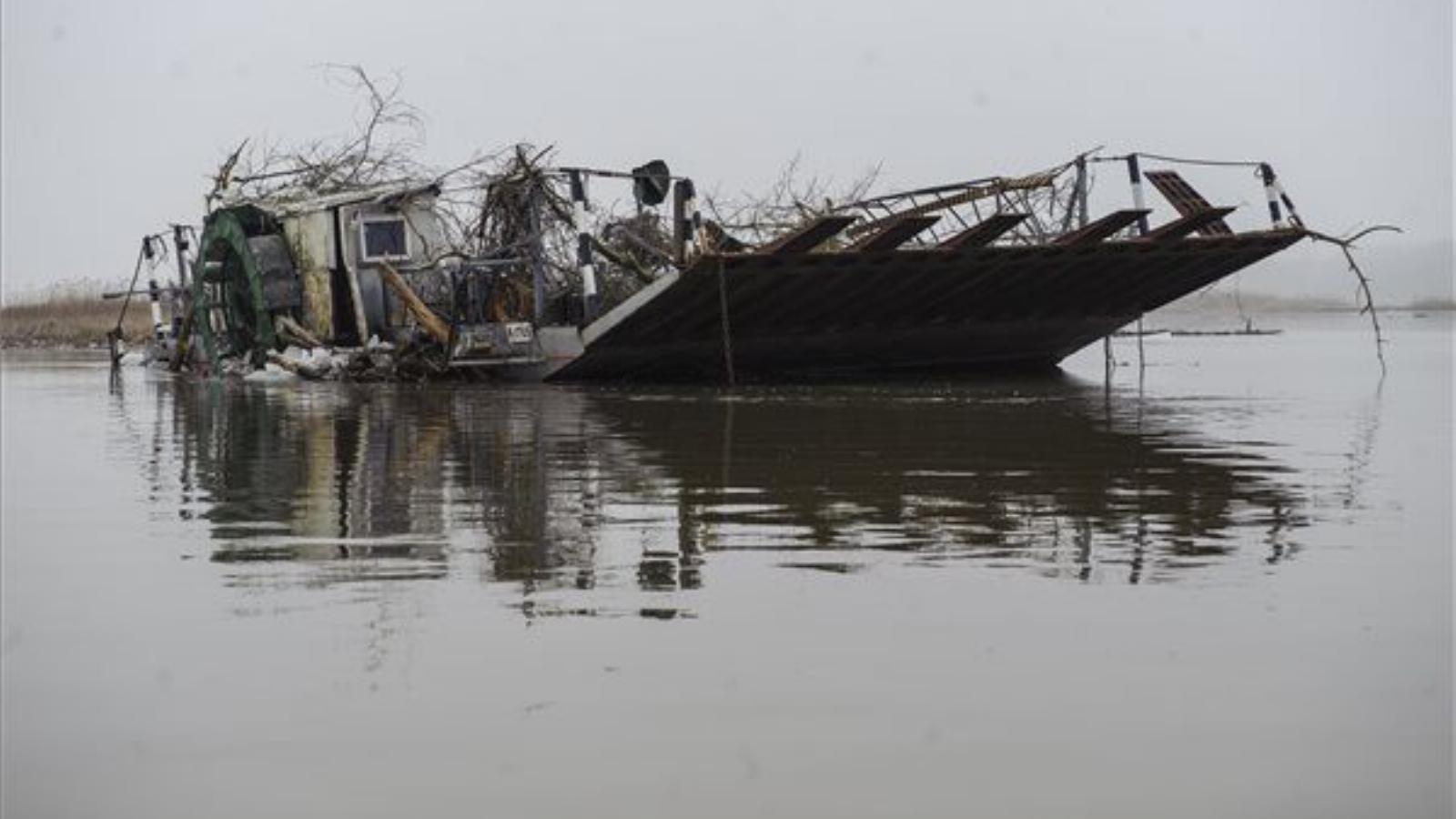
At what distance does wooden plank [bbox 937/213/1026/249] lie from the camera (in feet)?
63.9

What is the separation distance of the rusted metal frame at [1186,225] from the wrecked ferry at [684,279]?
0.03 metres

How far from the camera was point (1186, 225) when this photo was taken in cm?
2173

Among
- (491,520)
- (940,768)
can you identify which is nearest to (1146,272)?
(491,520)

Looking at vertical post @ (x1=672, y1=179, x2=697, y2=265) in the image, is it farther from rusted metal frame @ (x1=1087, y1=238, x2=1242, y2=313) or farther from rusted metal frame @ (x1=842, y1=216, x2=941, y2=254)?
rusted metal frame @ (x1=1087, y1=238, x2=1242, y2=313)

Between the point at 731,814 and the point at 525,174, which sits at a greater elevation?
the point at 525,174

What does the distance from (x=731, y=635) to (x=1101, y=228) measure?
55.3 ft

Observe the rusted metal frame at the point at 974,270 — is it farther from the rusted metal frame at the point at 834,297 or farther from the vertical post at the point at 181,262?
the vertical post at the point at 181,262

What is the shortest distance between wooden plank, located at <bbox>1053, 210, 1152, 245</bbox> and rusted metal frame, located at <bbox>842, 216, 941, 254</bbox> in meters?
2.48

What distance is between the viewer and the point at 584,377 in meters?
22.2

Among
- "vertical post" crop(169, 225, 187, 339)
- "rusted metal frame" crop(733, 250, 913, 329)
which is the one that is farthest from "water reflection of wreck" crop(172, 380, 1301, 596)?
"vertical post" crop(169, 225, 187, 339)

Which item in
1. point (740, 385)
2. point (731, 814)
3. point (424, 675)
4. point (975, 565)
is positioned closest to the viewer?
point (731, 814)

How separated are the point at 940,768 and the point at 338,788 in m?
1.20

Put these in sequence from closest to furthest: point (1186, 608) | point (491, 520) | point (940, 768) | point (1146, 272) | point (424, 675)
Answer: point (940, 768) → point (424, 675) → point (1186, 608) → point (491, 520) → point (1146, 272)

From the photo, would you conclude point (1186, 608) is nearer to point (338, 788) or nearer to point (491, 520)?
point (338, 788)
